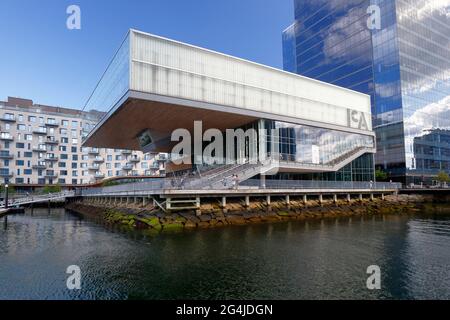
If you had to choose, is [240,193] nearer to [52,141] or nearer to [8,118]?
[52,141]

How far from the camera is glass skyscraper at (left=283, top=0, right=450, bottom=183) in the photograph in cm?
7950

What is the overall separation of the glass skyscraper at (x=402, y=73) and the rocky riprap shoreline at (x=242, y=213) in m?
39.2

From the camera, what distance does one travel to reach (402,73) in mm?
79812

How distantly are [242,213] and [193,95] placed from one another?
576 inches

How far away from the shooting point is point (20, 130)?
9588 centimetres

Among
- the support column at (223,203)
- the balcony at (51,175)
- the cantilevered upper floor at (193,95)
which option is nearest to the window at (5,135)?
the balcony at (51,175)

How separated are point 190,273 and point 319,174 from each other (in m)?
39.0

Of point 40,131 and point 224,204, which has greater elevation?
point 40,131

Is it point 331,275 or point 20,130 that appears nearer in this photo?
point 331,275

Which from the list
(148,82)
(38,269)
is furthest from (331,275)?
(148,82)

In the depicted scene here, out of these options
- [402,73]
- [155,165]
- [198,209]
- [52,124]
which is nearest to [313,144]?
[198,209]

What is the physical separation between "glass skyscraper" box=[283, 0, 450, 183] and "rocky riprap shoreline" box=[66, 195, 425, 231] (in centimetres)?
3920
